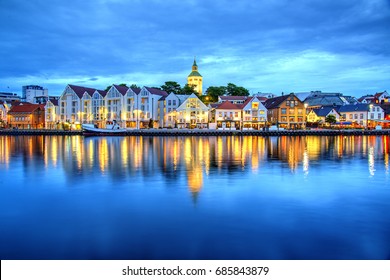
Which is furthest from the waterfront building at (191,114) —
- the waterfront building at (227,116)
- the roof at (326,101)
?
the roof at (326,101)

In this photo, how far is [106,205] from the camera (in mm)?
11703

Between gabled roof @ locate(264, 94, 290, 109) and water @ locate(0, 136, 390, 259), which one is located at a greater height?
gabled roof @ locate(264, 94, 290, 109)

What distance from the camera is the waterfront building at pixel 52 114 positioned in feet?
293

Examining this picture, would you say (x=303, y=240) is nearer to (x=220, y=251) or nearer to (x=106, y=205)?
(x=220, y=251)

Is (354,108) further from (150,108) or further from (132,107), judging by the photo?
(132,107)

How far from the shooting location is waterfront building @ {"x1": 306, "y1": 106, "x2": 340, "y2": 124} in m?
87.4

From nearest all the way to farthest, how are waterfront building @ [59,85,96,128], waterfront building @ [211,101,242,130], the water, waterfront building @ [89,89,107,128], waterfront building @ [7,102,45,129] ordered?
1. the water
2. waterfront building @ [211,101,242,130]
3. waterfront building @ [89,89,107,128]
4. waterfront building @ [59,85,96,128]
5. waterfront building @ [7,102,45,129]

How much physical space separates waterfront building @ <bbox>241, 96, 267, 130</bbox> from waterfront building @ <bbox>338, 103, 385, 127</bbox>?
22371 mm

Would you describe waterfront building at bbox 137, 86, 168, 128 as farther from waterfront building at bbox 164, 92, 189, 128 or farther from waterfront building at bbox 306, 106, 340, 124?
waterfront building at bbox 306, 106, 340, 124

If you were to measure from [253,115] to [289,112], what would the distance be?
8.61m

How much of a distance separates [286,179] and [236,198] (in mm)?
5109

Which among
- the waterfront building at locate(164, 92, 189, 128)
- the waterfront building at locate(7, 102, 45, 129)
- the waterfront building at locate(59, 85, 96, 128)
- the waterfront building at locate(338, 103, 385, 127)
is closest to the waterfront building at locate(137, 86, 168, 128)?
the waterfront building at locate(164, 92, 189, 128)

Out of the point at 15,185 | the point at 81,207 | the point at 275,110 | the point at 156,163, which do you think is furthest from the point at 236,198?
the point at 275,110

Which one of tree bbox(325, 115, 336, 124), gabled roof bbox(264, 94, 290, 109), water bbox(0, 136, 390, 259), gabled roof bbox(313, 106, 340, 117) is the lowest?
water bbox(0, 136, 390, 259)
